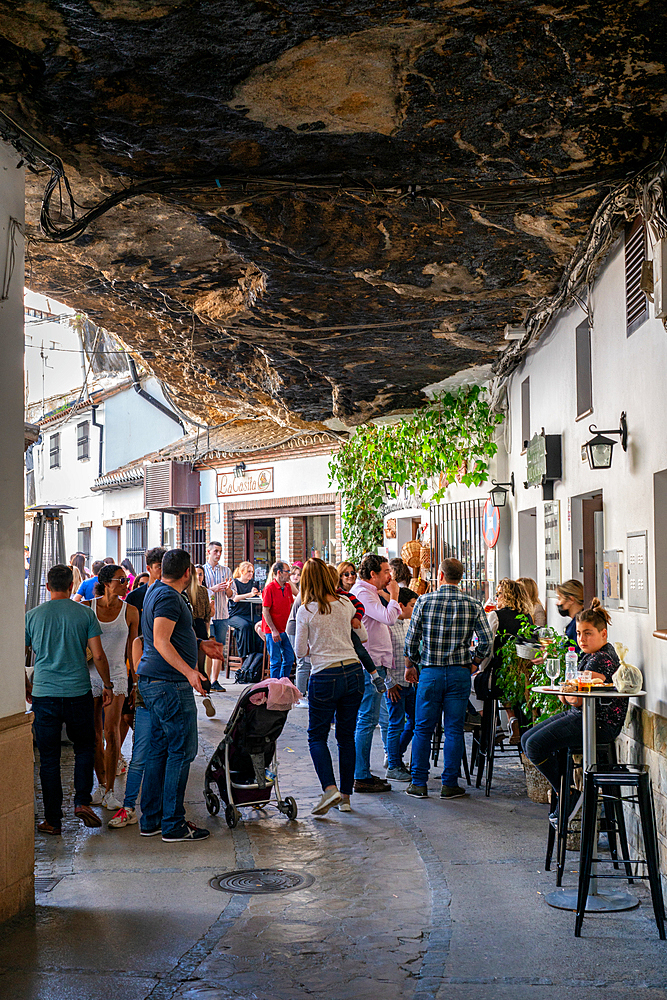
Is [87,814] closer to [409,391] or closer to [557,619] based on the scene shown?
[557,619]

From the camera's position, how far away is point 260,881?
5836mm

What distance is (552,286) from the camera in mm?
8016

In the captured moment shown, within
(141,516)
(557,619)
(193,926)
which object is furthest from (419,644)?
(141,516)

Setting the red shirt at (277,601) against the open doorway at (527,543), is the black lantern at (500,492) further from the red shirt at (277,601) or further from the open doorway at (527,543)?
the red shirt at (277,601)

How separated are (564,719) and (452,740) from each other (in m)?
2.03

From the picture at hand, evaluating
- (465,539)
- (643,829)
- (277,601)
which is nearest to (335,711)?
(643,829)

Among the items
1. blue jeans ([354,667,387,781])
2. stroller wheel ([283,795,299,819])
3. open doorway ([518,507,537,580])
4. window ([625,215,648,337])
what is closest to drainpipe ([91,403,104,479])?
open doorway ([518,507,537,580])

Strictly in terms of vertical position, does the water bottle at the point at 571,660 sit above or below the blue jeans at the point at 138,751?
above

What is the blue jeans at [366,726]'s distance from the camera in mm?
8273

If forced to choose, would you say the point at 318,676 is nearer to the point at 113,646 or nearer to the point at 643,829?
the point at 113,646

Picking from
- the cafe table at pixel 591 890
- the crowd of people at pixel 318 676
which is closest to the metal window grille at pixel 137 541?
the crowd of people at pixel 318 676

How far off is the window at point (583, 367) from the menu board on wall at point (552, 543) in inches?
45.5

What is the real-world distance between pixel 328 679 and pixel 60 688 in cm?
196

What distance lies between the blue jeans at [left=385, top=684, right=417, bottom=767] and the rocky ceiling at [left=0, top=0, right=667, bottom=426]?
3467mm
